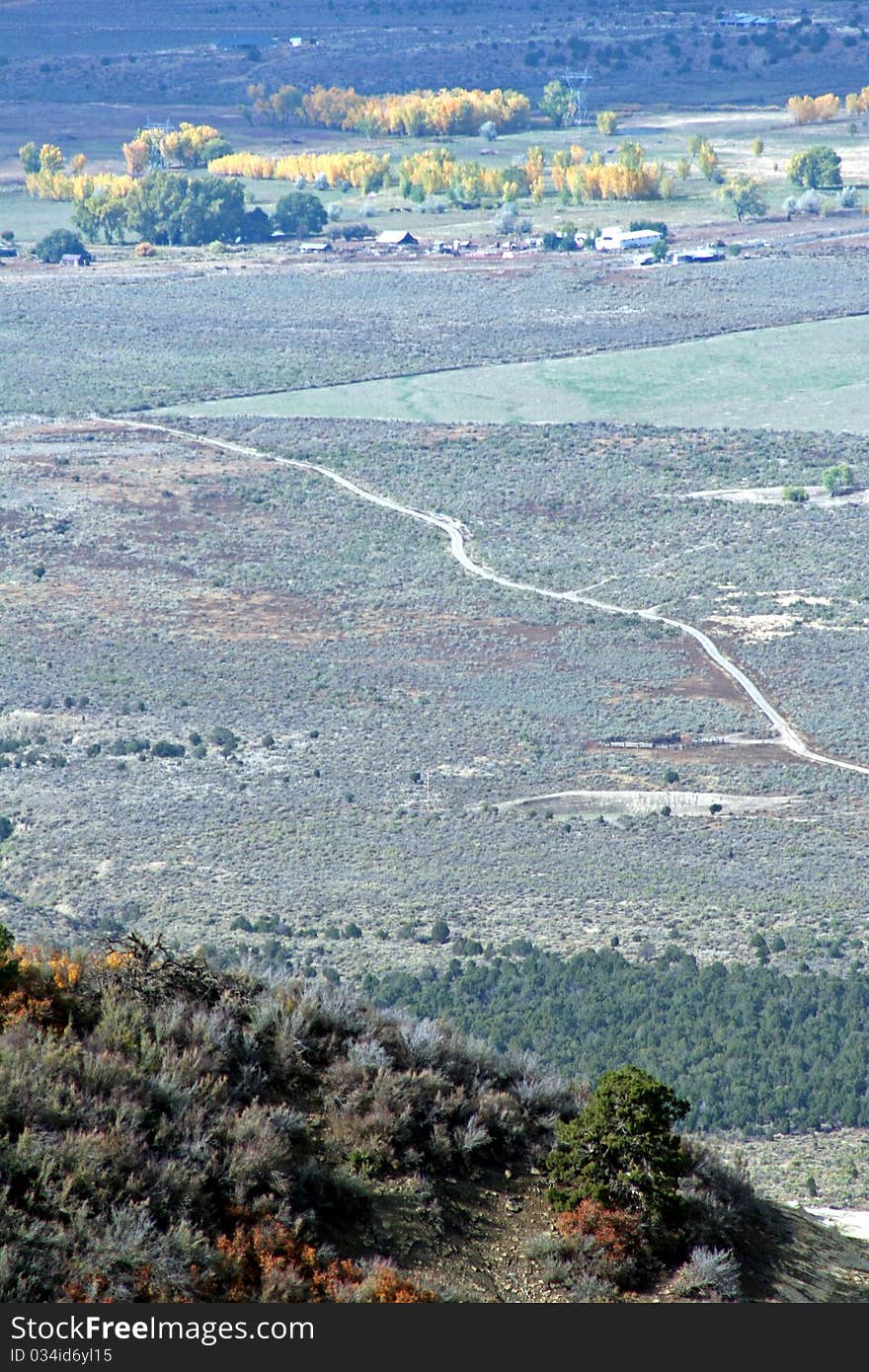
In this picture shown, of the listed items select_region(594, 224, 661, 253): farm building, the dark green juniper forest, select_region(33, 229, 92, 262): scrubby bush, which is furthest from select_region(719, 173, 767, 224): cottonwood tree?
select_region(33, 229, 92, 262): scrubby bush

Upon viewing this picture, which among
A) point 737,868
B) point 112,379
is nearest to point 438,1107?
point 737,868

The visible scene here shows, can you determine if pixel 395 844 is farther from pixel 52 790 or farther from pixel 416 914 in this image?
pixel 52 790

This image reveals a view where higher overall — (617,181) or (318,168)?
(318,168)

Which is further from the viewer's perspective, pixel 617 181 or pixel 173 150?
pixel 173 150

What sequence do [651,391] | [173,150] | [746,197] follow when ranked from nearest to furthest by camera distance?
[651,391] < [746,197] < [173,150]

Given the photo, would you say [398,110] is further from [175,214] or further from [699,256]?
[699,256]

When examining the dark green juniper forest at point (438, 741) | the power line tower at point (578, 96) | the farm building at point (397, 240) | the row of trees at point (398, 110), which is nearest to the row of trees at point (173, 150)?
the row of trees at point (398, 110)

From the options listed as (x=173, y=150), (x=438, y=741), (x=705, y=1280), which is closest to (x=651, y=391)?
(x=438, y=741)

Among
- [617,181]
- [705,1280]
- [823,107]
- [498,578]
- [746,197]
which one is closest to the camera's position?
[705,1280]

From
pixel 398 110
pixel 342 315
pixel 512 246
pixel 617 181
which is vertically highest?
pixel 398 110
